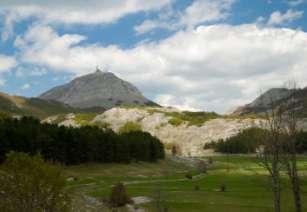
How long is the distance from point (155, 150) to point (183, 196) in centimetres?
8294

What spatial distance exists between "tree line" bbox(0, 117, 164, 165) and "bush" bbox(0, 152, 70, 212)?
65.0 meters

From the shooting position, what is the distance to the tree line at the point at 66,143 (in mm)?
98875

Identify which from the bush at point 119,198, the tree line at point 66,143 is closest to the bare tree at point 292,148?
the bush at point 119,198

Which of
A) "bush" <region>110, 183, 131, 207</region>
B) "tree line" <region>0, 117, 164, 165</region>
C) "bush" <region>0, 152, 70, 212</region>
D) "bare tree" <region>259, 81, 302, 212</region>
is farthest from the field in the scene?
"bush" <region>0, 152, 70, 212</region>

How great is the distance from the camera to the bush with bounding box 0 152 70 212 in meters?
23.8

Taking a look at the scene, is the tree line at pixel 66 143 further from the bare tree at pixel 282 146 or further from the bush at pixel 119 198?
the bare tree at pixel 282 146

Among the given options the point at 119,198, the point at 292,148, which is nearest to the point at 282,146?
the point at 292,148

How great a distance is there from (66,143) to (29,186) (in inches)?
3349

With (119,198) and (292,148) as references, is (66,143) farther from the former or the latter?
(292,148)

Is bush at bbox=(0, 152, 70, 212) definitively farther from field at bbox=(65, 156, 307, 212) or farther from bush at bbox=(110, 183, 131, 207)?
bush at bbox=(110, 183, 131, 207)

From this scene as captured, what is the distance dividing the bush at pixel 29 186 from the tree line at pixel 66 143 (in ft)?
213

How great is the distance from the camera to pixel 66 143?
354 ft

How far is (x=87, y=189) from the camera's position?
244ft

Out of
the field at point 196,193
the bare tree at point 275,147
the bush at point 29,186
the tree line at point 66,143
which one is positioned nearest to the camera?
the bush at point 29,186
